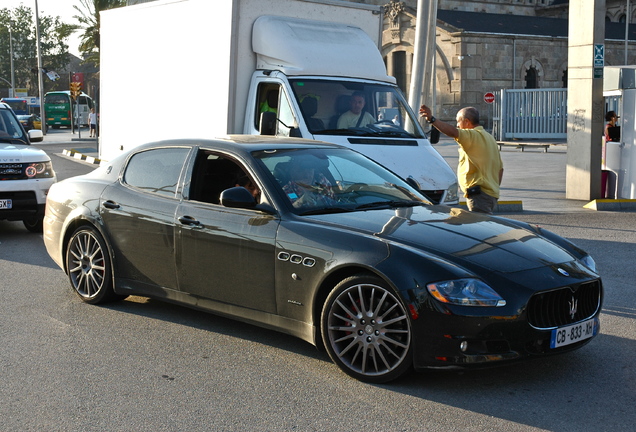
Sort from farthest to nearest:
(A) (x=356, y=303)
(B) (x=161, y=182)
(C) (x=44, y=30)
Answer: (C) (x=44, y=30) < (B) (x=161, y=182) < (A) (x=356, y=303)

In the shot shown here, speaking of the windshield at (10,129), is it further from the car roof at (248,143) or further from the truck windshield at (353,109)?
the car roof at (248,143)

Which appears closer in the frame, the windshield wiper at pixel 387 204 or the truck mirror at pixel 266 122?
the windshield wiper at pixel 387 204

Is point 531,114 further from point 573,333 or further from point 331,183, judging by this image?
point 573,333

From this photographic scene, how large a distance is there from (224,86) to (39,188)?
293 cm

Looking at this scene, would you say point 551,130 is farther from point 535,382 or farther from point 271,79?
point 535,382

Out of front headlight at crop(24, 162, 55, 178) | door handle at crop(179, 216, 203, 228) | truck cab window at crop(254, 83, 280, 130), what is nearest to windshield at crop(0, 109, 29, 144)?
front headlight at crop(24, 162, 55, 178)

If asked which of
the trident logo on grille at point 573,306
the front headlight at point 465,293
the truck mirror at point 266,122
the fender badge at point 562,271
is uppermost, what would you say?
the truck mirror at point 266,122

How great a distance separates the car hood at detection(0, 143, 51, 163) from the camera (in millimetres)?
11844

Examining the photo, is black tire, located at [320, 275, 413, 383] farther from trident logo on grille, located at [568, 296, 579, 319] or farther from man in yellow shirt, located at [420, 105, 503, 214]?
man in yellow shirt, located at [420, 105, 503, 214]

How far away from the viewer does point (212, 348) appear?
609 centimetres

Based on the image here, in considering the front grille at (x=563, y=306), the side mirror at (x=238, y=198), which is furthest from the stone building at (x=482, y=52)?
the front grille at (x=563, y=306)

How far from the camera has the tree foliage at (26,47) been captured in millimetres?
125188

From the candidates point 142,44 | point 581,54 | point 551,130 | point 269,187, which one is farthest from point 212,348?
point 551,130

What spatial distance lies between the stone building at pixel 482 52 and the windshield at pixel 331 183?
46291 mm
